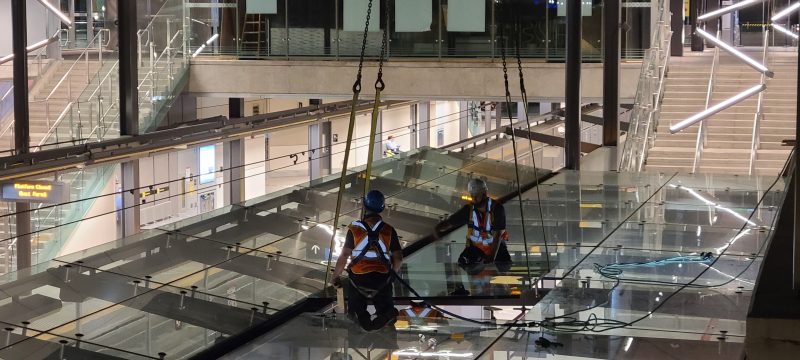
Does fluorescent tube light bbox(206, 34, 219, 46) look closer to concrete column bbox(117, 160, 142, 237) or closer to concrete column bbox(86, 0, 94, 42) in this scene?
concrete column bbox(86, 0, 94, 42)

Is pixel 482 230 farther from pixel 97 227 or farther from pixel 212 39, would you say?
pixel 212 39

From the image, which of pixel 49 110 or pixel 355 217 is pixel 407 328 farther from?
pixel 49 110

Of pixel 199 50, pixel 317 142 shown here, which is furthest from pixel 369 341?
pixel 317 142

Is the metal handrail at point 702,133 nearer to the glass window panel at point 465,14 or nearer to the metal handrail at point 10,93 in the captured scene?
the glass window panel at point 465,14

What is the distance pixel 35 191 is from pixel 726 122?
9.98m

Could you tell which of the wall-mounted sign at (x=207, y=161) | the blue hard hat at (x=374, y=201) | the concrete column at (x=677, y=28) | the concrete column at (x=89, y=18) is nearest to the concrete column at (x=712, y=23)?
the concrete column at (x=677, y=28)

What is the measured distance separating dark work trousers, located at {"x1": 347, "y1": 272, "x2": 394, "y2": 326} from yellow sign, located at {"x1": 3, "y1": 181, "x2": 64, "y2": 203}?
792 cm

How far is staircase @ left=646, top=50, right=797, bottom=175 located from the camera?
1702 cm

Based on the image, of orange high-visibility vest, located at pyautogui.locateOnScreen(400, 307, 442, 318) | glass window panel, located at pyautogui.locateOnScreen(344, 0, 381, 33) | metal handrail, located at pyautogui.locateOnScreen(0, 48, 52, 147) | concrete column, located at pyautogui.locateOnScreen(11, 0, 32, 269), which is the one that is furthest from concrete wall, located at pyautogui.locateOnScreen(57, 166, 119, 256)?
orange high-visibility vest, located at pyautogui.locateOnScreen(400, 307, 442, 318)

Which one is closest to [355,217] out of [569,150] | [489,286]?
[489,286]

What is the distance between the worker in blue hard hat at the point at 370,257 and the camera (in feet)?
24.8

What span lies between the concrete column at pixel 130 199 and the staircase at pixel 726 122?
841cm

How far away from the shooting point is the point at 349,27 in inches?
917

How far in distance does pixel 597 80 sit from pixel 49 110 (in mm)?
9503
